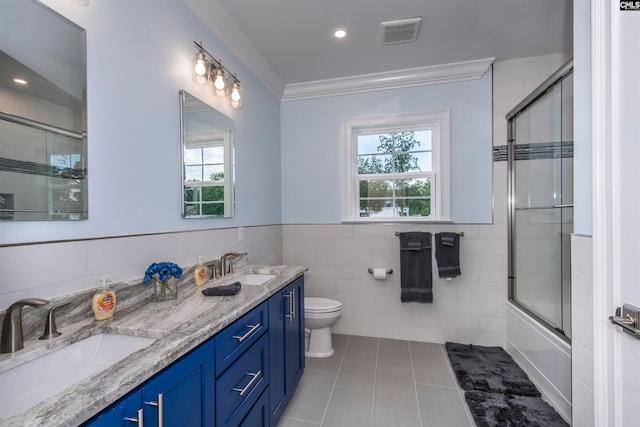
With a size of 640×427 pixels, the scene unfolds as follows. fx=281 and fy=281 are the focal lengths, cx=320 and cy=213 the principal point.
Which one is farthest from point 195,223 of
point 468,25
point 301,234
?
point 468,25

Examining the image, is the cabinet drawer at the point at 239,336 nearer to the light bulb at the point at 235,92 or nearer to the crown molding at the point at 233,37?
the light bulb at the point at 235,92

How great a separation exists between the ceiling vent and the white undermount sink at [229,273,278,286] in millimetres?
1977

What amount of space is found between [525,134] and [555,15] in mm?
837

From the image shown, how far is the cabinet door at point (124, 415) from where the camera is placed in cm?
64

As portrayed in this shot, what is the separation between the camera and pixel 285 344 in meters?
1.71

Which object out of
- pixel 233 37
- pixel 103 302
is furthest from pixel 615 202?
pixel 233 37

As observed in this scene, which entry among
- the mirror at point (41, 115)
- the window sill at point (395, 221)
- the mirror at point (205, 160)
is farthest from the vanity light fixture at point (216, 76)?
the window sill at point (395, 221)

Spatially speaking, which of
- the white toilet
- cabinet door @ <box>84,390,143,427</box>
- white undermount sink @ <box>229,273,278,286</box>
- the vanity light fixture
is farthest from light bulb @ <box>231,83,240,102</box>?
cabinet door @ <box>84,390,143,427</box>

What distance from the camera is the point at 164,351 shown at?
32.2 inches

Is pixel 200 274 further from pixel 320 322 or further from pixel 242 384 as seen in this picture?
pixel 320 322

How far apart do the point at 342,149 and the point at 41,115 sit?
231cm

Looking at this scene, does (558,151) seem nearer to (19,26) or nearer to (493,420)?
(493,420)

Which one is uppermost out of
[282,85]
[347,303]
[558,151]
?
[282,85]

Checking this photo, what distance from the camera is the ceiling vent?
2.02m
